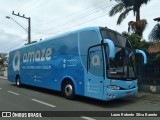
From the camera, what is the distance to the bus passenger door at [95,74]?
35.6 feet

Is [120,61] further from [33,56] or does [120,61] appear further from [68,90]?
[33,56]

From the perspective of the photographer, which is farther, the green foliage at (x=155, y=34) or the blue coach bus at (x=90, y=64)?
the green foliage at (x=155, y=34)

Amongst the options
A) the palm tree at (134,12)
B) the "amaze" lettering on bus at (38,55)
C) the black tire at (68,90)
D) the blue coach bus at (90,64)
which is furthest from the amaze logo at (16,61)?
the palm tree at (134,12)

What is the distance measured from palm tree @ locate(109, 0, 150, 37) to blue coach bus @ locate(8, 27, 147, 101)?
936cm

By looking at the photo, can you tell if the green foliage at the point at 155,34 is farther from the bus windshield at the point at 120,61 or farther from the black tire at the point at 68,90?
the black tire at the point at 68,90

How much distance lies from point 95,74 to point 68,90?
234 centimetres

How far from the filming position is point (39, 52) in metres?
16.3

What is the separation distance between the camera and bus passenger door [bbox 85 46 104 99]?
10.8 m

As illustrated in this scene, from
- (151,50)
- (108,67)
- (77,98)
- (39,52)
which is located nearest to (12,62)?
(39,52)

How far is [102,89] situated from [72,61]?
267 centimetres

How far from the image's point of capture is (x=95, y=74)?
439 inches

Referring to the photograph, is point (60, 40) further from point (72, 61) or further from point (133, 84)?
point (133, 84)

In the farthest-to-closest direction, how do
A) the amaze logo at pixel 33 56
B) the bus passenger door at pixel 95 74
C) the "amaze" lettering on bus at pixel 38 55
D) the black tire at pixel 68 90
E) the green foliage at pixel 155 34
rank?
the green foliage at pixel 155 34
the amaze logo at pixel 33 56
the "amaze" lettering on bus at pixel 38 55
the black tire at pixel 68 90
the bus passenger door at pixel 95 74

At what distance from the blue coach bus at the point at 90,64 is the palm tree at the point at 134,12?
9.36 m
